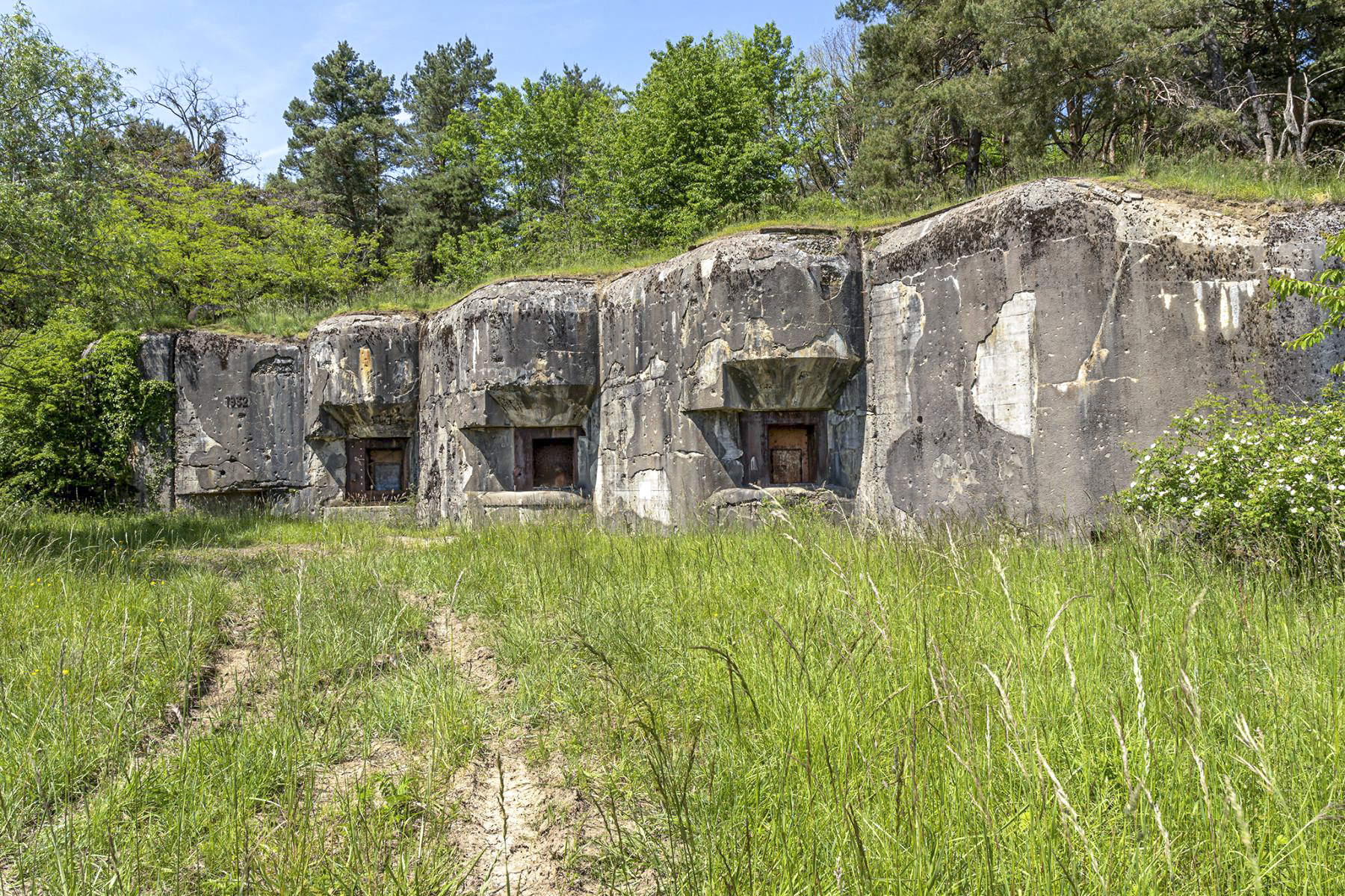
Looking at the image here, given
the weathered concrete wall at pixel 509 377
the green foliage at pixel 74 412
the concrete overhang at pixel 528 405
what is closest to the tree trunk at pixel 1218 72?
the weathered concrete wall at pixel 509 377

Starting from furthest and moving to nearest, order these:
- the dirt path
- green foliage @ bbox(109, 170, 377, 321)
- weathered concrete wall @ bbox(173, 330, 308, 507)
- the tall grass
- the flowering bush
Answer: green foliage @ bbox(109, 170, 377, 321)
weathered concrete wall @ bbox(173, 330, 308, 507)
the flowering bush
the dirt path
the tall grass

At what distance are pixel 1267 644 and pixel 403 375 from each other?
10.7 meters

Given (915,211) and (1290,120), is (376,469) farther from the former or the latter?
(1290,120)

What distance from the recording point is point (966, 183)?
658 inches

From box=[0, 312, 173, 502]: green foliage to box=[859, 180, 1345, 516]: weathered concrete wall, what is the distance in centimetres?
1110

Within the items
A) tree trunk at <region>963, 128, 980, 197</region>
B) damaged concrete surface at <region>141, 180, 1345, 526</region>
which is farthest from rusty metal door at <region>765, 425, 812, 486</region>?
tree trunk at <region>963, 128, 980, 197</region>

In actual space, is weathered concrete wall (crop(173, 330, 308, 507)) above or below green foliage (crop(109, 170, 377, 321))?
below

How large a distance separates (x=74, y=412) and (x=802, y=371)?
1090cm

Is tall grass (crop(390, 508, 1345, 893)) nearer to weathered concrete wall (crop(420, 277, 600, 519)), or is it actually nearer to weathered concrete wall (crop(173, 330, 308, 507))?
weathered concrete wall (crop(420, 277, 600, 519))

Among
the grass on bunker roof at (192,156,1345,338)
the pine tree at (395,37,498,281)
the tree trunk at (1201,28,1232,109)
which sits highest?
the pine tree at (395,37,498,281)

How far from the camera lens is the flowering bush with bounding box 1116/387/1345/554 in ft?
12.6

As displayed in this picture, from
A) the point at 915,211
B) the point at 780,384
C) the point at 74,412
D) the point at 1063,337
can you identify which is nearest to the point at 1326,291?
the point at 1063,337

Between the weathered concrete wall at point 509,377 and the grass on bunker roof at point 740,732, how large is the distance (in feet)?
17.5

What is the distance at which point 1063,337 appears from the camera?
20.1ft
